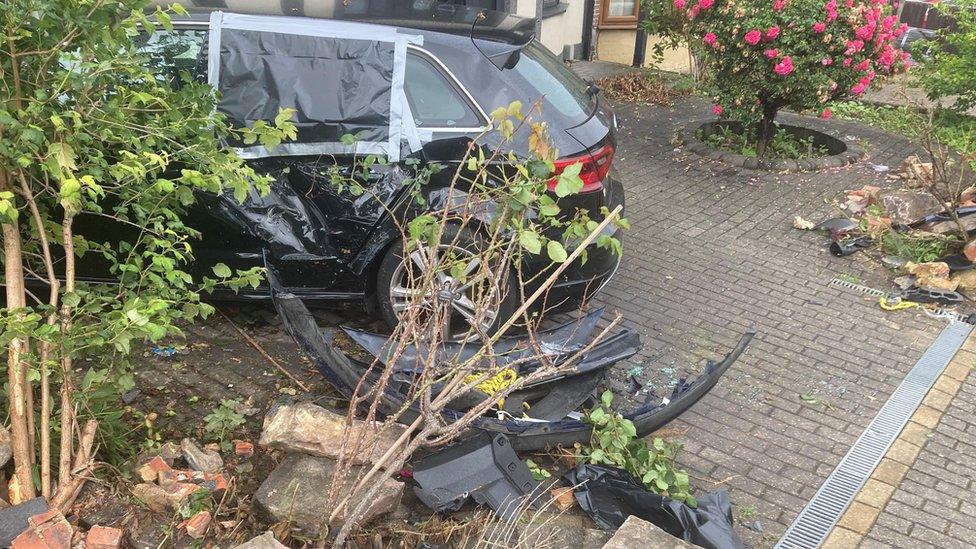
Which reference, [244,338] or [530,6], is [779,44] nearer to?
[530,6]

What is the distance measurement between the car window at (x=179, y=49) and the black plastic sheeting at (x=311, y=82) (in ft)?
0.42

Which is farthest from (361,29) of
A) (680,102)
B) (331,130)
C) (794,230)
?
(680,102)

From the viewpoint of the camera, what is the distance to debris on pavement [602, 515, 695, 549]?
3.24 m

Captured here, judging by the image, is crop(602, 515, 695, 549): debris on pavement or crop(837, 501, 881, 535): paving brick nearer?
crop(602, 515, 695, 549): debris on pavement

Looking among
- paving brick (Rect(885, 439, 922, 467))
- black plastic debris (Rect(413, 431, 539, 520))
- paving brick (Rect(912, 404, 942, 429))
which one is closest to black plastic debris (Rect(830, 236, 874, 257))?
paving brick (Rect(912, 404, 942, 429))

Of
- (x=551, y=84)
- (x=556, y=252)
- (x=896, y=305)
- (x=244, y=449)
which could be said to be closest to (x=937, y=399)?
(x=896, y=305)

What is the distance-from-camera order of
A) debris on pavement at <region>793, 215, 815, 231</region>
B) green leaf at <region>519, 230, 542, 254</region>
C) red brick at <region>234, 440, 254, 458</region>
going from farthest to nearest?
debris on pavement at <region>793, 215, 815, 231</region> → red brick at <region>234, 440, 254, 458</region> → green leaf at <region>519, 230, 542, 254</region>

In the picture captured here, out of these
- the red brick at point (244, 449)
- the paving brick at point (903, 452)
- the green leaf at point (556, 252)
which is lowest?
the paving brick at point (903, 452)

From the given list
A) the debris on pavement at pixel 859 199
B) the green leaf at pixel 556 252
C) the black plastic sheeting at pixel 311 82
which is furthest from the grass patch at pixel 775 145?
A: the green leaf at pixel 556 252

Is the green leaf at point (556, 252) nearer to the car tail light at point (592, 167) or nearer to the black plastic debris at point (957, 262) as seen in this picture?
the car tail light at point (592, 167)

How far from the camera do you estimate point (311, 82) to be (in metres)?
4.72

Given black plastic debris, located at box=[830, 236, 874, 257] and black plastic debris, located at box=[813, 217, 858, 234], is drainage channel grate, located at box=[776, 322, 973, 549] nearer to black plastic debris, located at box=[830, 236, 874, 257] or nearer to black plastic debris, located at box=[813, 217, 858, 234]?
black plastic debris, located at box=[830, 236, 874, 257]

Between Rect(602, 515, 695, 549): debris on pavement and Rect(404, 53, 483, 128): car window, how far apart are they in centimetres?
235

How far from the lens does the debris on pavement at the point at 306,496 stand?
3.39m
